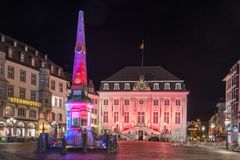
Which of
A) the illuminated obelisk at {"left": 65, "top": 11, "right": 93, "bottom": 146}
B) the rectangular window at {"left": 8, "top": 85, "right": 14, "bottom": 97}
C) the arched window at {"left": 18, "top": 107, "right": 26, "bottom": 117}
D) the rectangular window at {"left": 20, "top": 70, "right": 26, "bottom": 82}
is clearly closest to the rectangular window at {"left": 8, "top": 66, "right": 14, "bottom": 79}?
the rectangular window at {"left": 8, "top": 85, "right": 14, "bottom": 97}

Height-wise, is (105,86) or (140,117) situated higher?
(105,86)

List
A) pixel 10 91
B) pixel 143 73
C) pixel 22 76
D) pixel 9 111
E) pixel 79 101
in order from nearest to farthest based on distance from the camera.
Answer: pixel 79 101 → pixel 9 111 → pixel 10 91 → pixel 22 76 → pixel 143 73

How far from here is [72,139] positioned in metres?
48.7

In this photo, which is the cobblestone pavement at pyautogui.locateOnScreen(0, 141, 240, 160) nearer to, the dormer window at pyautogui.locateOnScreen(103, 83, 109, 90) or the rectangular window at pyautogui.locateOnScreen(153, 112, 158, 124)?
the rectangular window at pyautogui.locateOnScreen(153, 112, 158, 124)

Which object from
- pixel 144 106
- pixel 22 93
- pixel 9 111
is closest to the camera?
pixel 9 111

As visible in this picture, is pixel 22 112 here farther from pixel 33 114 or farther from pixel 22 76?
pixel 22 76

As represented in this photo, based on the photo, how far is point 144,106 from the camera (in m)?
126

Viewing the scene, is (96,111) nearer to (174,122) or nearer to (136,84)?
(136,84)

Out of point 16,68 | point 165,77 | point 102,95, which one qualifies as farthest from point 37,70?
point 165,77

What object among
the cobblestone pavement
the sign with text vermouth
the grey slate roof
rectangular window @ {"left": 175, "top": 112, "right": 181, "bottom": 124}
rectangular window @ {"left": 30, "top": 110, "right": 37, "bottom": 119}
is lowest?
the cobblestone pavement

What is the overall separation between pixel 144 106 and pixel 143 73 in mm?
10457

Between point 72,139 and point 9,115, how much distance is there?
3144 centimetres

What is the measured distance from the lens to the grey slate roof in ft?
423

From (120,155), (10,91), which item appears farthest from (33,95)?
(120,155)
